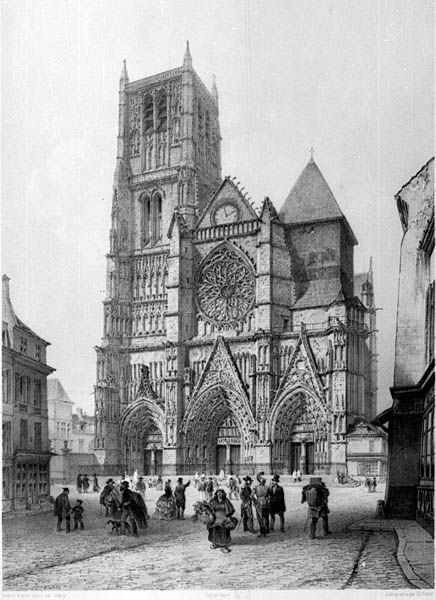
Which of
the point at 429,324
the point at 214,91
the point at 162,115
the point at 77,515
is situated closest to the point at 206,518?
the point at 77,515

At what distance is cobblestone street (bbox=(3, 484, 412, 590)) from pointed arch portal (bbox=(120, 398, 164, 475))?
12.7 meters

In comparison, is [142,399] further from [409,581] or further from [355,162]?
[409,581]

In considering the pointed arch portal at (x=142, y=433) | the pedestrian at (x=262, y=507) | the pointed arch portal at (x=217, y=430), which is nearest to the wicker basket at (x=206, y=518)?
the pedestrian at (x=262, y=507)

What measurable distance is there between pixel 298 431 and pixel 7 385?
13.1m

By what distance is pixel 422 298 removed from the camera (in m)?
13.4

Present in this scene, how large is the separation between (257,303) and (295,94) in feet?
33.3

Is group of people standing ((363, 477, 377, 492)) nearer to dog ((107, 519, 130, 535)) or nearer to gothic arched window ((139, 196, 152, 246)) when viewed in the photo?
dog ((107, 519, 130, 535))

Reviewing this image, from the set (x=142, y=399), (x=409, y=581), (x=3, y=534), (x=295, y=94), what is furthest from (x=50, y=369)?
(x=142, y=399)

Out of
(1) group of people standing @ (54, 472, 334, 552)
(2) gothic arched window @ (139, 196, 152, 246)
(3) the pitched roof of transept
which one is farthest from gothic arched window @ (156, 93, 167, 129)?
(1) group of people standing @ (54, 472, 334, 552)

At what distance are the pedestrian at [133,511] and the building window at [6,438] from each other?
2.07 metres

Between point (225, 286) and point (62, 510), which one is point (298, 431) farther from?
point (62, 510)

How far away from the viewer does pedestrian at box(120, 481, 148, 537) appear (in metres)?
12.9

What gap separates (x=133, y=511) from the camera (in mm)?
13047

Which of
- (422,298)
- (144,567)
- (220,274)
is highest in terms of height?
(220,274)
